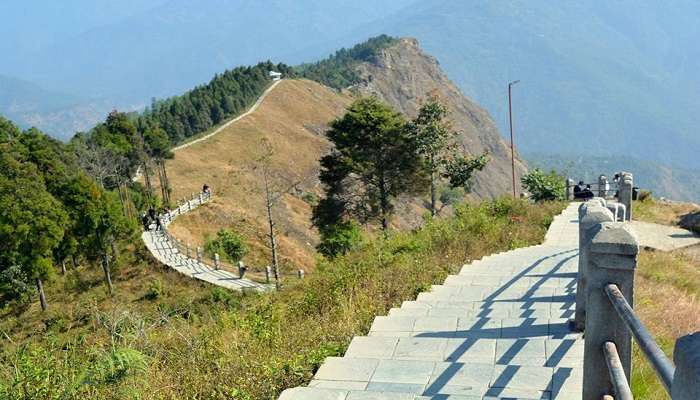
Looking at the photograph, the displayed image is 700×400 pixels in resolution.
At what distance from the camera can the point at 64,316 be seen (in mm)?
26250

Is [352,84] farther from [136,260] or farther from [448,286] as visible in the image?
[448,286]

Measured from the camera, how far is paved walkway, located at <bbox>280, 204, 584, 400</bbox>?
14.3 feet

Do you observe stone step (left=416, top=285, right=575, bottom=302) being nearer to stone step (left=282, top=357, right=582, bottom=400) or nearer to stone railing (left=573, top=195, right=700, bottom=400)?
stone step (left=282, top=357, right=582, bottom=400)

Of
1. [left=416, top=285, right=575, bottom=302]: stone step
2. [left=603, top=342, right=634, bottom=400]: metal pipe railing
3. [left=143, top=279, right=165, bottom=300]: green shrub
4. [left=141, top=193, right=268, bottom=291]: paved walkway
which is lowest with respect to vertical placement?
[left=143, top=279, right=165, bottom=300]: green shrub

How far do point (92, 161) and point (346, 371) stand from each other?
38.3 meters

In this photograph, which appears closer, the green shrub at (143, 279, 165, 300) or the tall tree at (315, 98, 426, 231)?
the green shrub at (143, 279, 165, 300)

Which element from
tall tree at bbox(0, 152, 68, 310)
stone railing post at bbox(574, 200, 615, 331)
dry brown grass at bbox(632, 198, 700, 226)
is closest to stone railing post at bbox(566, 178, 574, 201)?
dry brown grass at bbox(632, 198, 700, 226)

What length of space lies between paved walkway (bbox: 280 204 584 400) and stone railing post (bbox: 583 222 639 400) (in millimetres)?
700

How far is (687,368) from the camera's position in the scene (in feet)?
6.13

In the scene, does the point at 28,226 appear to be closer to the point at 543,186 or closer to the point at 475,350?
the point at 543,186

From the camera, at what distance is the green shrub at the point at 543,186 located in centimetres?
2355

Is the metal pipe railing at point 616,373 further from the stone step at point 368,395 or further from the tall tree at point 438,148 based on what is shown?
the tall tree at point 438,148

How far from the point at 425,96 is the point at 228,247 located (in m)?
95.7

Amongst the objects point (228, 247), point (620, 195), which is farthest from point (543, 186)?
point (228, 247)
